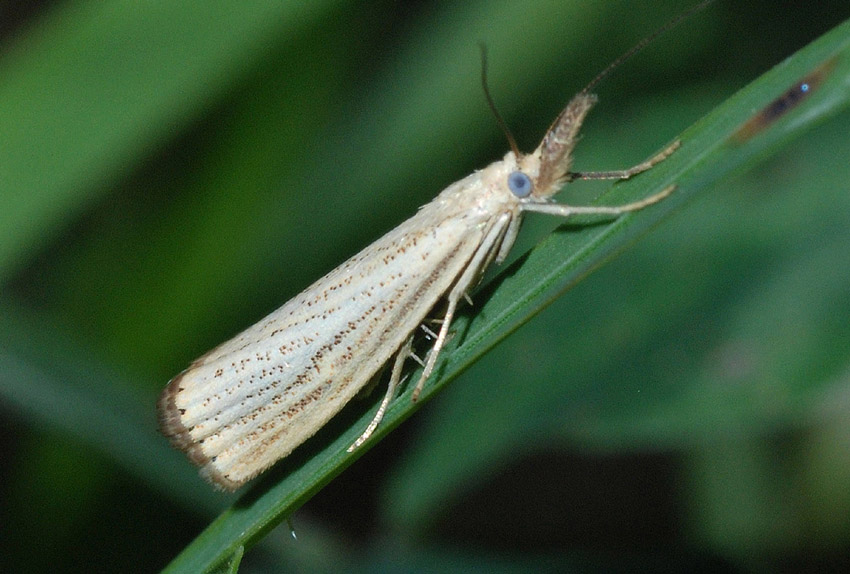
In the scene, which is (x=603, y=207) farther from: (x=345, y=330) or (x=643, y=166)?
(x=345, y=330)

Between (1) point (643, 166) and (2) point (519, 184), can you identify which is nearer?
(1) point (643, 166)

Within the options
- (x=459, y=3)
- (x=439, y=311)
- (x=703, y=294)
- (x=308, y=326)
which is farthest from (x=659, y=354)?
(x=459, y=3)

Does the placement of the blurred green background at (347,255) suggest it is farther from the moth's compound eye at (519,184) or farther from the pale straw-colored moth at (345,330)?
the moth's compound eye at (519,184)

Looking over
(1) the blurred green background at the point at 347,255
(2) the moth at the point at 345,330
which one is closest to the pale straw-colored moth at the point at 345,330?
(2) the moth at the point at 345,330

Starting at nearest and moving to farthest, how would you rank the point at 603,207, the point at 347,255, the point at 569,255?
the point at 569,255 < the point at 603,207 < the point at 347,255

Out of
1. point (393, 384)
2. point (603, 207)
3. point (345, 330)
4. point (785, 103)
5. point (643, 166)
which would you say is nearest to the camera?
point (785, 103)

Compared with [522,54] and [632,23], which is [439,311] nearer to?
[522,54]

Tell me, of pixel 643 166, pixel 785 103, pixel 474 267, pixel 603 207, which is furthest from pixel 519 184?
pixel 785 103
